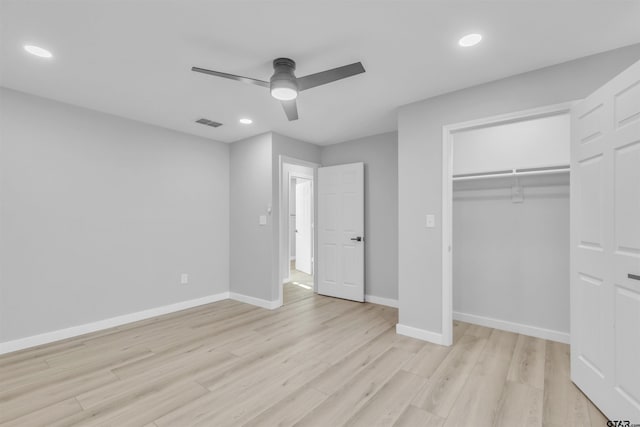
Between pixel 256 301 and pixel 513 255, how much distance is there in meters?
3.42

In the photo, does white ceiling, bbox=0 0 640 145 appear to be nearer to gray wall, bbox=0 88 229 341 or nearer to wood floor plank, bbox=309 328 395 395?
gray wall, bbox=0 88 229 341

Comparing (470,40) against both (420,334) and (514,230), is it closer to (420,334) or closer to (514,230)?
(514,230)

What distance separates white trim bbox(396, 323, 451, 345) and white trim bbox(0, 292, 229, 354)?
2911 mm

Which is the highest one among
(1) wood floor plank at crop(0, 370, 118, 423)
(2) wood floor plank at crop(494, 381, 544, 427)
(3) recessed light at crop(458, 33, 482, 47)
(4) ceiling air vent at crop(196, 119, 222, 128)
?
(3) recessed light at crop(458, 33, 482, 47)

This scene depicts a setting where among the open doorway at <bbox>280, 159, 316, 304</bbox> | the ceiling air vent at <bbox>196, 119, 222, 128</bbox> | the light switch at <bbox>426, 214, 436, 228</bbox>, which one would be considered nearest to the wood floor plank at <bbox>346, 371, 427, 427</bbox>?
the light switch at <bbox>426, 214, 436, 228</bbox>

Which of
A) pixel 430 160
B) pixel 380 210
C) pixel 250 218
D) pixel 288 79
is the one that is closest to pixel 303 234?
pixel 250 218

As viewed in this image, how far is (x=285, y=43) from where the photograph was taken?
218 cm

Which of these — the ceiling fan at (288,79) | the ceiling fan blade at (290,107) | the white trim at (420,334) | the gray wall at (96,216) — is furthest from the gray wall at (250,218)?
the ceiling fan at (288,79)

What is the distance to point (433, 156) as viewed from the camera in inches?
122

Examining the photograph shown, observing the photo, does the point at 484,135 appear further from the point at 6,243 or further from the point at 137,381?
the point at 6,243

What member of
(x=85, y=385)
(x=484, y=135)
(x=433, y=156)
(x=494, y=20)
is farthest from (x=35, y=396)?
(x=484, y=135)

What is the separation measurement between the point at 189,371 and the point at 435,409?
1.96m

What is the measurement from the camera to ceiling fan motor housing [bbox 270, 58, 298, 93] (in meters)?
2.22

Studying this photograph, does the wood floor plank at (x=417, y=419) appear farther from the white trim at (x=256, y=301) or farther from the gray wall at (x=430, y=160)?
the white trim at (x=256, y=301)
